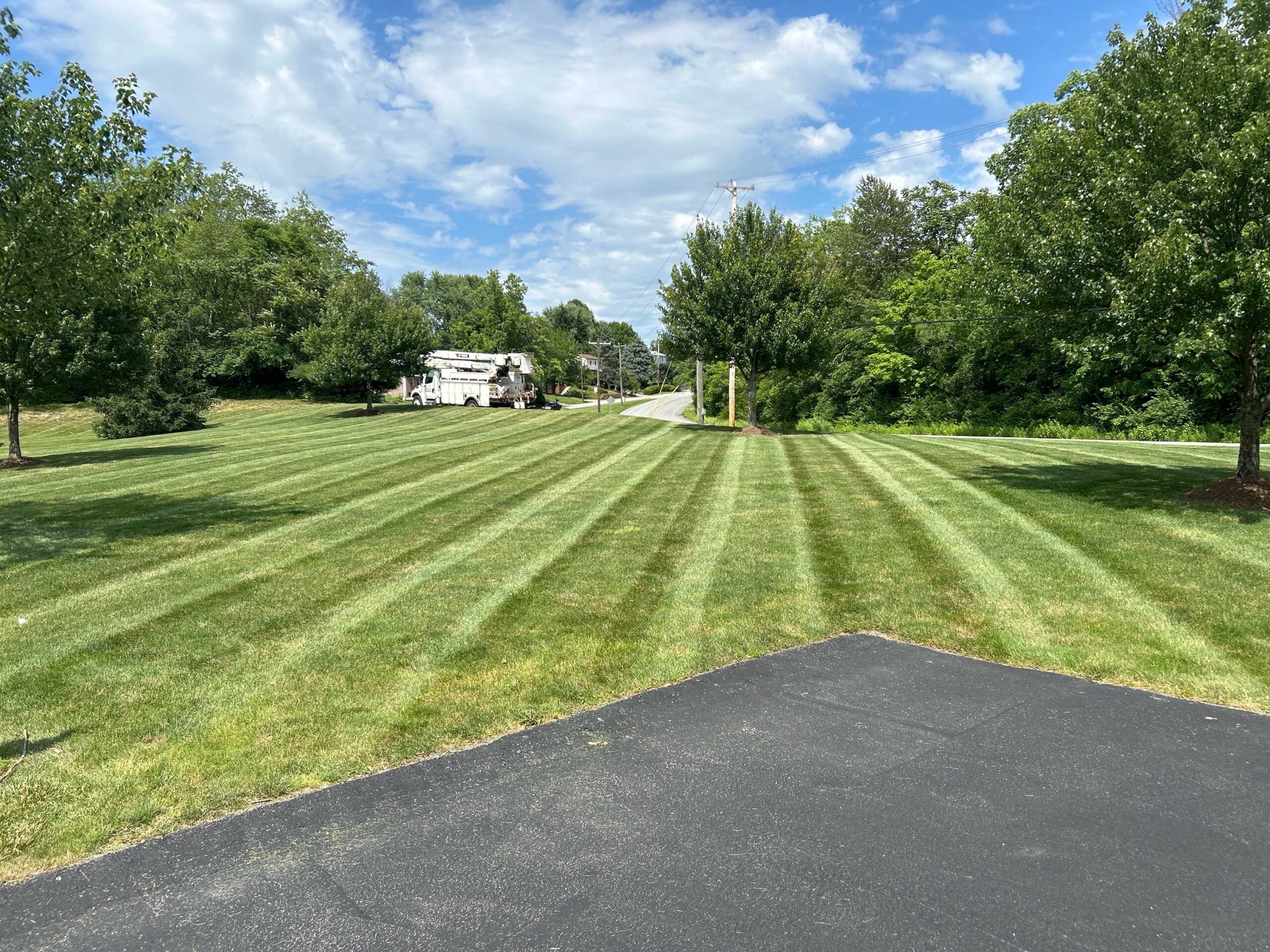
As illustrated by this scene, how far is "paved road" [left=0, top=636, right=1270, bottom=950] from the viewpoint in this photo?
112 inches

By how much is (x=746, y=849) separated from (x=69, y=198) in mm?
11400

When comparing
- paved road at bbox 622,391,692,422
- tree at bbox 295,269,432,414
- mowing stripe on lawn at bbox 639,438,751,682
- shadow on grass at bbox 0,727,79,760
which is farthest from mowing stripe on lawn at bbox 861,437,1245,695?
paved road at bbox 622,391,692,422

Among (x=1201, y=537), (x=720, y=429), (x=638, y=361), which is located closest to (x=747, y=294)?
(x=720, y=429)

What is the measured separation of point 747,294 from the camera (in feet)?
93.3

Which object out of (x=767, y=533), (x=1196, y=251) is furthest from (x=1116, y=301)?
(x=767, y=533)

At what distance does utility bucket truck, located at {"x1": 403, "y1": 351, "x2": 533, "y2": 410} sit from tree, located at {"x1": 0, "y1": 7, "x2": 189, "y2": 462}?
119 feet

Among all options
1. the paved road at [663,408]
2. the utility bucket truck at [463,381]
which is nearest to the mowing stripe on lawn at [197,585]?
the utility bucket truck at [463,381]

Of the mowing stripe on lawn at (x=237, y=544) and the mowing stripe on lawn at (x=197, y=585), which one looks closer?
the mowing stripe on lawn at (x=197, y=585)

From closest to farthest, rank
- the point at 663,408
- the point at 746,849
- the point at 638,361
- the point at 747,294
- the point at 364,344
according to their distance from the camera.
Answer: the point at 746,849
the point at 747,294
the point at 364,344
the point at 663,408
the point at 638,361

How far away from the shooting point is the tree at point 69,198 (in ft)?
28.5

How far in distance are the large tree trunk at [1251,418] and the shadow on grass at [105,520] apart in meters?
15.1

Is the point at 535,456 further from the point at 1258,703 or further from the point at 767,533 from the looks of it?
the point at 1258,703

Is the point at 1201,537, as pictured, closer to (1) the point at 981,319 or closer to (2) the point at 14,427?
(1) the point at 981,319

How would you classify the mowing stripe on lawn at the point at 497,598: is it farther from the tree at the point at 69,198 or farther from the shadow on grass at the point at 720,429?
the shadow on grass at the point at 720,429
